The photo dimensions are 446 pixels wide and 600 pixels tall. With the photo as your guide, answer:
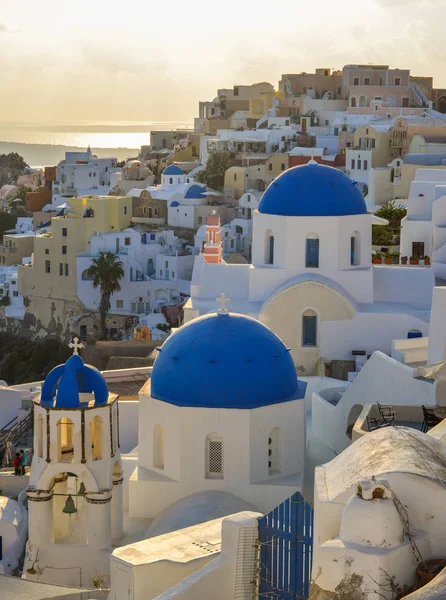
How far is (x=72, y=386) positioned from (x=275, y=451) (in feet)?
9.71

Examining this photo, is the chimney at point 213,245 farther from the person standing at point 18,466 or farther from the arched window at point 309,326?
the person standing at point 18,466

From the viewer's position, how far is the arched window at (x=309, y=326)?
2239 cm

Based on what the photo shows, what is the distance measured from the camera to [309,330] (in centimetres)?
2244

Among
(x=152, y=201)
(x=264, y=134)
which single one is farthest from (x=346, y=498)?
(x=264, y=134)

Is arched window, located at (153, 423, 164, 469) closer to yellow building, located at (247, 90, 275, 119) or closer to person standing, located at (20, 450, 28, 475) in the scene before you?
person standing, located at (20, 450, 28, 475)

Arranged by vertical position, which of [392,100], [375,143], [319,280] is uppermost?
[392,100]

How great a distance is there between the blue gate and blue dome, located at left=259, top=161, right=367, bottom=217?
1119cm

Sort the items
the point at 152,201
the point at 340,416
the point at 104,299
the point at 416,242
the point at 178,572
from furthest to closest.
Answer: the point at 152,201 → the point at 104,299 → the point at 416,242 → the point at 340,416 → the point at 178,572

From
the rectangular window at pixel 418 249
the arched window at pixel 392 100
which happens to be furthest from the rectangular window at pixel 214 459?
the arched window at pixel 392 100

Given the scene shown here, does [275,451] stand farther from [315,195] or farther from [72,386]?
[315,195]

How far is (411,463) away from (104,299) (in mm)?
38775

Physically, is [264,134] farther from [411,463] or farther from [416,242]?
[411,463]

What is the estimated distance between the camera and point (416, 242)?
28.9 meters

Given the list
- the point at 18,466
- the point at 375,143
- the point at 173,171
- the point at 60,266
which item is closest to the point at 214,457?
the point at 18,466
